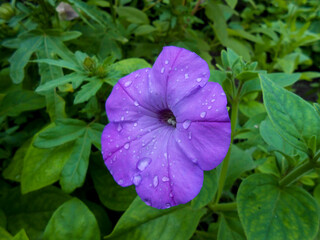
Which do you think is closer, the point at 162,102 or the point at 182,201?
the point at 182,201

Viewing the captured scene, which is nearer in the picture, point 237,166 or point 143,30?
point 237,166

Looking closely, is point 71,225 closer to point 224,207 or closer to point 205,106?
point 224,207

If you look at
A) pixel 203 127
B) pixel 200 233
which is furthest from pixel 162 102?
pixel 200 233

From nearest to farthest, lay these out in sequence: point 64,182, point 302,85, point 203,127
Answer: point 203,127 → point 64,182 → point 302,85

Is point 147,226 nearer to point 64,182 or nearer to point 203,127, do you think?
point 64,182

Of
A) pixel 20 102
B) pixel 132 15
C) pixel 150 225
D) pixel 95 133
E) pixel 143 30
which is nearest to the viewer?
pixel 150 225

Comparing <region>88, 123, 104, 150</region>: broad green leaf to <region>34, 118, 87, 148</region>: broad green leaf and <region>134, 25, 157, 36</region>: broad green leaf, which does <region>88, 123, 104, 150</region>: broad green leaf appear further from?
<region>134, 25, 157, 36</region>: broad green leaf

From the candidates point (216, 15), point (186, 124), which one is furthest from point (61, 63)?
point (216, 15)
